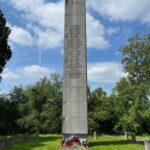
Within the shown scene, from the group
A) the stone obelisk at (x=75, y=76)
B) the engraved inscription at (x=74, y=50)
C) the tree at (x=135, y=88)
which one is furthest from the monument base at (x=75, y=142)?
the tree at (x=135, y=88)

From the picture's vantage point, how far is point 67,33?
1509 centimetres

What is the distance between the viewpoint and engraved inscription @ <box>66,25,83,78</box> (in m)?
14.7

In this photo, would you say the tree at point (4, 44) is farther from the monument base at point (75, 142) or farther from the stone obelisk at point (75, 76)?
the monument base at point (75, 142)

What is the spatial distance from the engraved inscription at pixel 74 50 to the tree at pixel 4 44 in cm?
1890

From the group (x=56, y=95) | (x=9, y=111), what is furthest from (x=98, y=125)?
(x=9, y=111)

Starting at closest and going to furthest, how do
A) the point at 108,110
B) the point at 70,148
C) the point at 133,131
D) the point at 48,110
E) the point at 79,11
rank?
1. the point at 70,148
2. the point at 79,11
3. the point at 133,131
4. the point at 48,110
5. the point at 108,110

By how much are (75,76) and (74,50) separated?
1138 millimetres

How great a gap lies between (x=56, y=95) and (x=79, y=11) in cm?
4090

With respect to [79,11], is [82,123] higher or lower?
lower

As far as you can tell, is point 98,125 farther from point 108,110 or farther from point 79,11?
point 79,11

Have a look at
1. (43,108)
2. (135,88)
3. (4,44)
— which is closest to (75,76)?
(4,44)

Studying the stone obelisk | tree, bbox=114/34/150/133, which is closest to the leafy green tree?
tree, bbox=114/34/150/133

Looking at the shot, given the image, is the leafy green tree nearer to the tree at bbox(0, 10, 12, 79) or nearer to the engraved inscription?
the tree at bbox(0, 10, 12, 79)

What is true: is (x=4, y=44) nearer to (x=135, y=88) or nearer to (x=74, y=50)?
(x=135, y=88)
